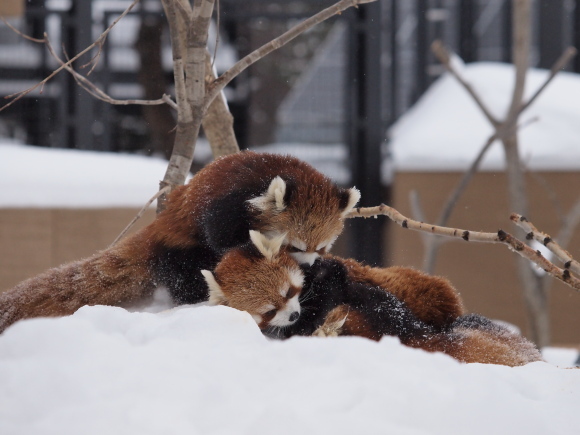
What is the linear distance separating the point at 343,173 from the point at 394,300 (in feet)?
15.8

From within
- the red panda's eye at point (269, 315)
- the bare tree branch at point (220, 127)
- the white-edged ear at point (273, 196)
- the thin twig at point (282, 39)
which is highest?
the thin twig at point (282, 39)

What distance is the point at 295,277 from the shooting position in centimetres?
203

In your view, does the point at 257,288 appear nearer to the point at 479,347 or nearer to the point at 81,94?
the point at 479,347

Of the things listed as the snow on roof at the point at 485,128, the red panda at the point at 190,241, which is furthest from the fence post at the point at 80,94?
the red panda at the point at 190,241

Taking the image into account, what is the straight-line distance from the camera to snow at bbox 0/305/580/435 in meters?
1.28

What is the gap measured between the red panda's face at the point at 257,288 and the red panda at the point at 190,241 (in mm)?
195

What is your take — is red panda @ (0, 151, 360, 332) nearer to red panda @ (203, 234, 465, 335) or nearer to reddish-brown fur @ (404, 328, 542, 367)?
red panda @ (203, 234, 465, 335)

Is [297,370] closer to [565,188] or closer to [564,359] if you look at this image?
[564,359]

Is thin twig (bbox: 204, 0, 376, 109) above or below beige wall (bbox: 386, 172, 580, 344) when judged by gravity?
above

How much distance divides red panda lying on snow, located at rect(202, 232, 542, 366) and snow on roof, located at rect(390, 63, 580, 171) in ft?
14.2

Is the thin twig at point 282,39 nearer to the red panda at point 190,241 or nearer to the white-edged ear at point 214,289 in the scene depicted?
the red panda at point 190,241

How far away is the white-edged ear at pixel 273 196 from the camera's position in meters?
2.18

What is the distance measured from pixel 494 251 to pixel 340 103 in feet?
6.88

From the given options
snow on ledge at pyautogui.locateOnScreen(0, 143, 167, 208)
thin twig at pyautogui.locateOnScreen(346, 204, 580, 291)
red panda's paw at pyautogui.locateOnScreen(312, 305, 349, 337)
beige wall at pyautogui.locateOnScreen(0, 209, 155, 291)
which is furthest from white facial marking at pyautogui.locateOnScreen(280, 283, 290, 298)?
snow on ledge at pyautogui.locateOnScreen(0, 143, 167, 208)
